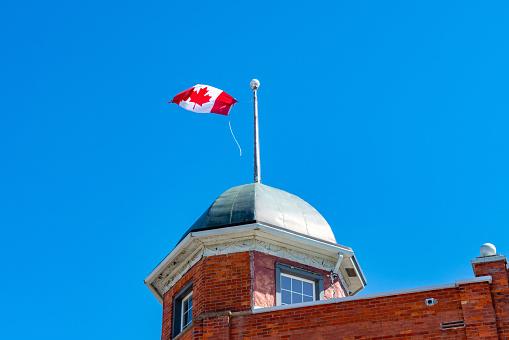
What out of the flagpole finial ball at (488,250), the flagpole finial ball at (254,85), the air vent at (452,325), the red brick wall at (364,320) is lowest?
the air vent at (452,325)

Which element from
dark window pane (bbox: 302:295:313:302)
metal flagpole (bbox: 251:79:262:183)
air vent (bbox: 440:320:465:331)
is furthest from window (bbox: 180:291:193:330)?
air vent (bbox: 440:320:465:331)

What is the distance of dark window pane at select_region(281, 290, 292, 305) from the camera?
948 inches

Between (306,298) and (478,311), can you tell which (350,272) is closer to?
(306,298)

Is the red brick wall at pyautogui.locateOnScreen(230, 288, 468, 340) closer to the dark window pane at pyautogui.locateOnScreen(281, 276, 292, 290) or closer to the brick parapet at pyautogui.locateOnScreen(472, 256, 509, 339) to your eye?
the brick parapet at pyautogui.locateOnScreen(472, 256, 509, 339)

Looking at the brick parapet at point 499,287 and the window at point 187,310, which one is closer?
the brick parapet at point 499,287

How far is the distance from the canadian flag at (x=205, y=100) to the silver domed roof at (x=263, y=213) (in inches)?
149

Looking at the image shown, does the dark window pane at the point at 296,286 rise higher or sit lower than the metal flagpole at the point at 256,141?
lower

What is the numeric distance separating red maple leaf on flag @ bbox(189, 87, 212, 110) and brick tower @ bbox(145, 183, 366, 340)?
4240mm

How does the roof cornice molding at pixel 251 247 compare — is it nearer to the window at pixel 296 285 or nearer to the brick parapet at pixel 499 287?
the window at pixel 296 285

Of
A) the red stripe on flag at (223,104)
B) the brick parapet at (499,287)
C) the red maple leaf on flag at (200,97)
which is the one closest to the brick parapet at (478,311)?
the brick parapet at (499,287)

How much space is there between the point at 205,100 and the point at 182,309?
7272 mm

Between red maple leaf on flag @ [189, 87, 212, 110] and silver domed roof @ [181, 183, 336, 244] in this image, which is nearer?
silver domed roof @ [181, 183, 336, 244]

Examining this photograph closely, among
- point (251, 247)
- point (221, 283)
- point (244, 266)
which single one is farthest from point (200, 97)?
point (221, 283)

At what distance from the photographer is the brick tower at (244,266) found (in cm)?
2342
